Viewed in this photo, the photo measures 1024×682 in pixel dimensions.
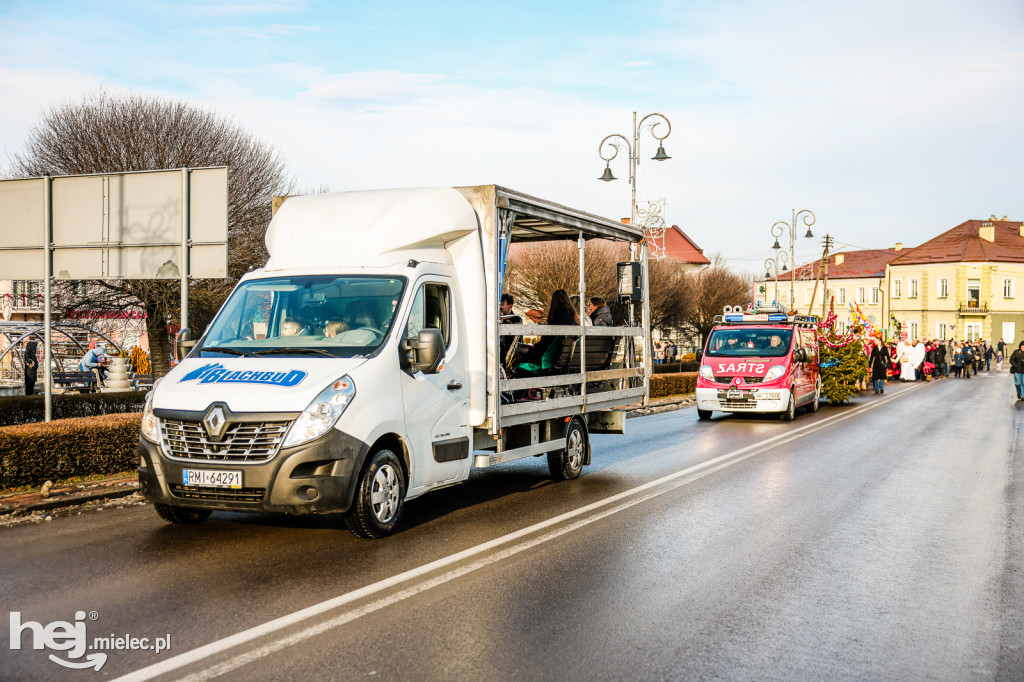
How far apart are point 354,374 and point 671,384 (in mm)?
20626

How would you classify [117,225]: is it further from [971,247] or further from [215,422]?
[971,247]

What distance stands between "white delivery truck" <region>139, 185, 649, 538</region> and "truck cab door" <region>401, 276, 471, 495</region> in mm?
16

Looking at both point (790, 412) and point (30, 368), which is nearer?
point (790, 412)

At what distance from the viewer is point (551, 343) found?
10.2m

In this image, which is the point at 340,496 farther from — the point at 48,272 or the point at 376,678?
the point at 48,272

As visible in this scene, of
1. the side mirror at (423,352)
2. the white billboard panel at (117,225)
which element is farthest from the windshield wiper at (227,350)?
the white billboard panel at (117,225)

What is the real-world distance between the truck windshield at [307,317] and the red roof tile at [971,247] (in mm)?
85157

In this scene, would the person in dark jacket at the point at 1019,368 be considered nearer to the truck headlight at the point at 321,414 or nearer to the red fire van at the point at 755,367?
the red fire van at the point at 755,367

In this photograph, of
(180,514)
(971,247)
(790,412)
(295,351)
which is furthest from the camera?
(971,247)

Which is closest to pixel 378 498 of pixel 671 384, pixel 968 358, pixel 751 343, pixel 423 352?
pixel 423 352

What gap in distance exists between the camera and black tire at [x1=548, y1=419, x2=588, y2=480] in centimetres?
1010

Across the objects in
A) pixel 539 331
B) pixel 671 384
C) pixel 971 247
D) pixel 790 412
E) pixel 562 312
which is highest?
pixel 971 247

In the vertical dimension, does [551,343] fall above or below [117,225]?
below

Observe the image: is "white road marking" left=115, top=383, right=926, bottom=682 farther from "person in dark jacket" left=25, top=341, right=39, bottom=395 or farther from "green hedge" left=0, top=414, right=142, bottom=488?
"person in dark jacket" left=25, top=341, right=39, bottom=395
